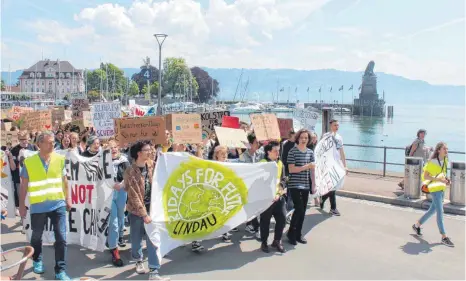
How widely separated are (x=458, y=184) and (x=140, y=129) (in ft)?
21.2

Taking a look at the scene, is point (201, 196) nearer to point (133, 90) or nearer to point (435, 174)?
point (435, 174)

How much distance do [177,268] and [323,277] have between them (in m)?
1.89

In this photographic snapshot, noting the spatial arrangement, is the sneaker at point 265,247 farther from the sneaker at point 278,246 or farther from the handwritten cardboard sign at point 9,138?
the handwritten cardboard sign at point 9,138

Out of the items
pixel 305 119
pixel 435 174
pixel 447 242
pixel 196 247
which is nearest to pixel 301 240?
pixel 196 247

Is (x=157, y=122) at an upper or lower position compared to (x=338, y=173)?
upper

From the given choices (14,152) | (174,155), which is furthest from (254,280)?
(14,152)

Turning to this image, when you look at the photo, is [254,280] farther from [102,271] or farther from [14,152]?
[14,152]

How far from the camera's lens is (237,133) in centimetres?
895

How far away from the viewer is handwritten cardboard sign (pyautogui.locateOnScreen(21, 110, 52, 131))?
1182 centimetres

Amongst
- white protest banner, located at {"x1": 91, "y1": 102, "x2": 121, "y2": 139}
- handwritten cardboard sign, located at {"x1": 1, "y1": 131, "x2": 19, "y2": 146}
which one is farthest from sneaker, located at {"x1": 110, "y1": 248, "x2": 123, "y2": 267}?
handwritten cardboard sign, located at {"x1": 1, "y1": 131, "x2": 19, "y2": 146}

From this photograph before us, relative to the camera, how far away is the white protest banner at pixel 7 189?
7.55 metres

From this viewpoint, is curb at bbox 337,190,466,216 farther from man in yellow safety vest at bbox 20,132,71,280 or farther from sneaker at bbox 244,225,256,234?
man in yellow safety vest at bbox 20,132,71,280

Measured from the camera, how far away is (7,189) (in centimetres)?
766

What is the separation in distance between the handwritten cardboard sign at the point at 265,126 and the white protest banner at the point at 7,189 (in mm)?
4627
